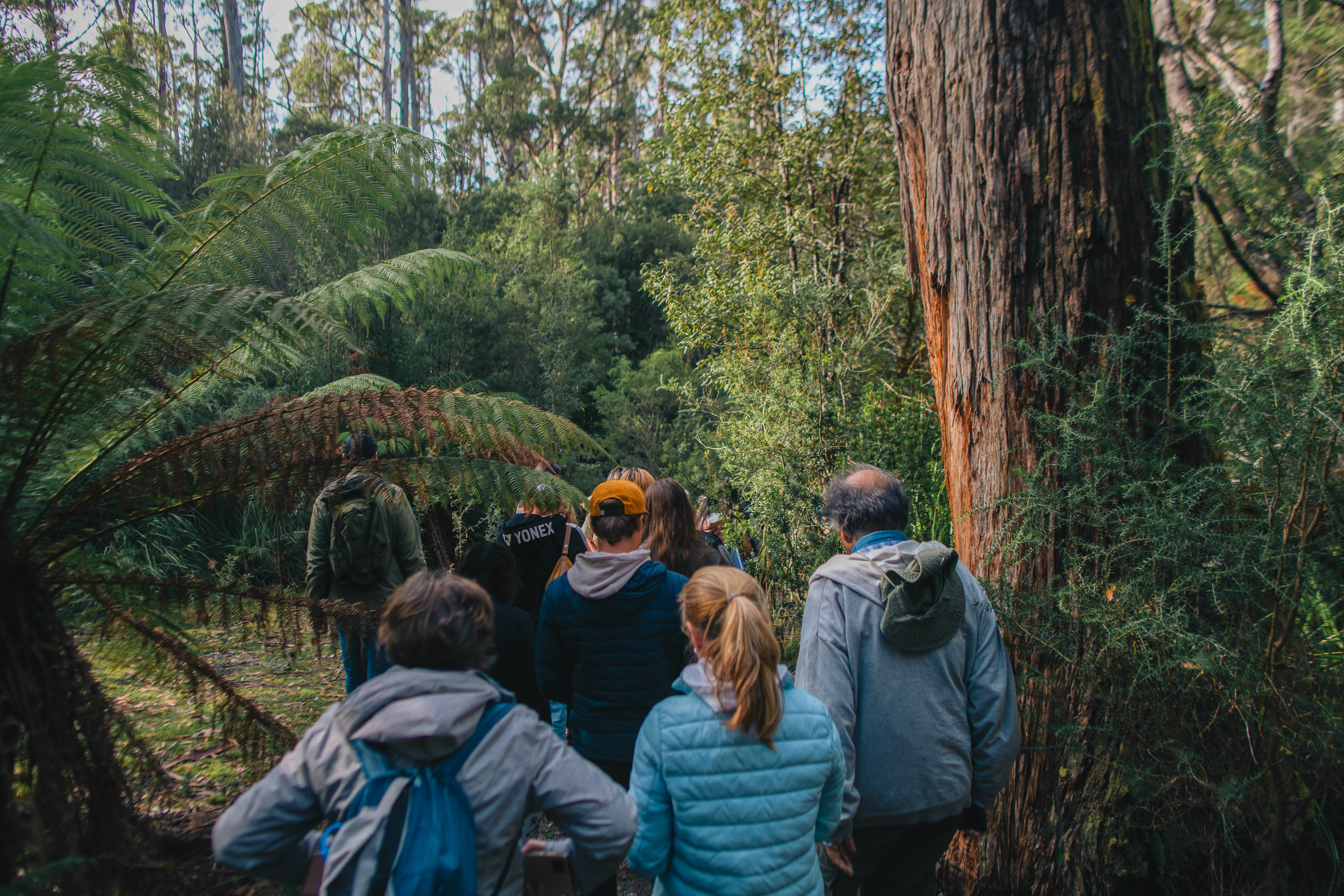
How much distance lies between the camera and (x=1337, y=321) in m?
2.04

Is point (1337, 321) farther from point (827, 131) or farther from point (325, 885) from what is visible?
point (827, 131)

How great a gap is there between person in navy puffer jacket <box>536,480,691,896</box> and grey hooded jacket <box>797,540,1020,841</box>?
1.90 feet

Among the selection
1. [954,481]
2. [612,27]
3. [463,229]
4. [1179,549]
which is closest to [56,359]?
[954,481]

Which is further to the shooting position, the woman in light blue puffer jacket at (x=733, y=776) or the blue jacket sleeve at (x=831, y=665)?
the blue jacket sleeve at (x=831, y=665)

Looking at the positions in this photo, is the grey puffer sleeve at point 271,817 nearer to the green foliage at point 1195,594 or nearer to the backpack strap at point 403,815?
the backpack strap at point 403,815

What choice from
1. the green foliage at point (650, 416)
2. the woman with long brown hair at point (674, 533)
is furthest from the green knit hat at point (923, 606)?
the green foliage at point (650, 416)

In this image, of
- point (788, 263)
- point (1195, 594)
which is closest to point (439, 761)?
point (1195, 594)

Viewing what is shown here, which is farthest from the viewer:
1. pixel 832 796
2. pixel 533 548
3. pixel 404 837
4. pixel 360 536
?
pixel 533 548

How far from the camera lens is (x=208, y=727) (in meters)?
3.04

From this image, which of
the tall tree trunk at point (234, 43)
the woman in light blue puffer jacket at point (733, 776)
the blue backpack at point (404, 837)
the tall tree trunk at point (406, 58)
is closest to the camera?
the blue backpack at point (404, 837)

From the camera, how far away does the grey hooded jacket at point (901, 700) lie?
2197mm

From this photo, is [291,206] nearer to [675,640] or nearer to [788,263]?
[675,640]

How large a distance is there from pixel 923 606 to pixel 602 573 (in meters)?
1.07

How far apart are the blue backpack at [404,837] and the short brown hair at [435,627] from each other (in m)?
0.20
